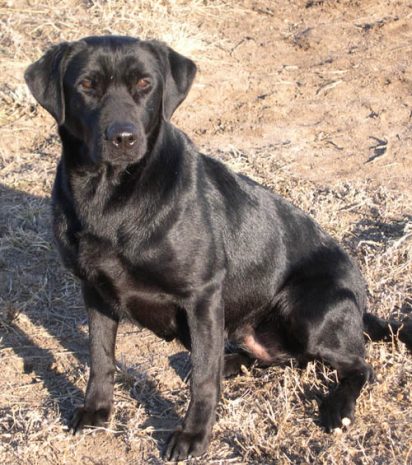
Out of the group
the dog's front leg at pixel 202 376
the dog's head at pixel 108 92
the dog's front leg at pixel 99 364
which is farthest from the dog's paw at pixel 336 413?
the dog's head at pixel 108 92

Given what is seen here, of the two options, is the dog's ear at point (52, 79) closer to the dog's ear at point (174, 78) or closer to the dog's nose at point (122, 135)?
the dog's nose at point (122, 135)

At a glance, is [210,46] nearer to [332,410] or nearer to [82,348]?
[82,348]

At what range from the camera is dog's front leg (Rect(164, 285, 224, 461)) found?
3.66 metres

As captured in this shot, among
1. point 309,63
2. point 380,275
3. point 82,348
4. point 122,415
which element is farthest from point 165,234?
point 309,63

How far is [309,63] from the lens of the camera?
7.62 meters

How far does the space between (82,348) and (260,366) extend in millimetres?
1021

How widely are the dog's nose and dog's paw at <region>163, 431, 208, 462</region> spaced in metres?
1.30

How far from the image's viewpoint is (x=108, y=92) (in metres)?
3.54

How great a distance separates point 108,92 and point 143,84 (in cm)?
16

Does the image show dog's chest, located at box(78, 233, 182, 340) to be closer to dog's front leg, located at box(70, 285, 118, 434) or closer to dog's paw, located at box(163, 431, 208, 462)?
dog's front leg, located at box(70, 285, 118, 434)

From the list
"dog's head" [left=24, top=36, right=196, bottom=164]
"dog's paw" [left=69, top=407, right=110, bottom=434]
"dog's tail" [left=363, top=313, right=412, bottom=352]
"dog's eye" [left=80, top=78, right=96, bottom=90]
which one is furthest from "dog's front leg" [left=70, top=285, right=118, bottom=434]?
"dog's tail" [left=363, top=313, right=412, bottom=352]

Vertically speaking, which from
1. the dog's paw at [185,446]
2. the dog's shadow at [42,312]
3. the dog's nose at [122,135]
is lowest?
the dog's shadow at [42,312]

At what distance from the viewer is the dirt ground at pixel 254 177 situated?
3.83 m

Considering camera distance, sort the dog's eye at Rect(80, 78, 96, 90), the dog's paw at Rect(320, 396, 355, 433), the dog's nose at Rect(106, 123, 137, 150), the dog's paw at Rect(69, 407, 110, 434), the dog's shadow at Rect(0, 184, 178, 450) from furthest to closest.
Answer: the dog's shadow at Rect(0, 184, 178, 450)
the dog's paw at Rect(69, 407, 110, 434)
the dog's paw at Rect(320, 396, 355, 433)
the dog's eye at Rect(80, 78, 96, 90)
the dog's nose at Rect(106, 123, 137, 150)
